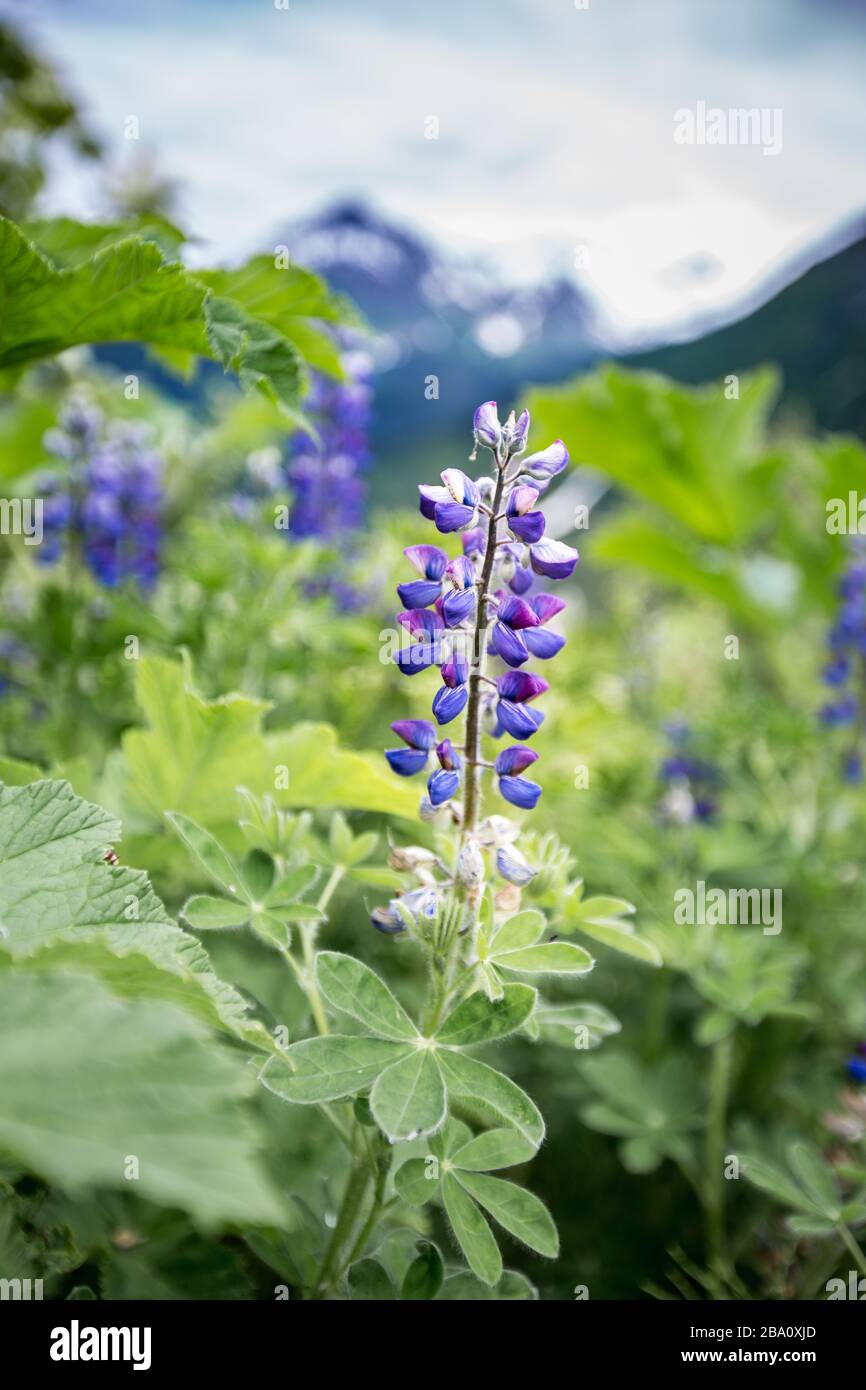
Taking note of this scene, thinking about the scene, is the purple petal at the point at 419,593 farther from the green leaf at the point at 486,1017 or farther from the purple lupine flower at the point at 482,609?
the green leaf at the point at 486,1017

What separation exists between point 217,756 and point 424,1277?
1.83 feet

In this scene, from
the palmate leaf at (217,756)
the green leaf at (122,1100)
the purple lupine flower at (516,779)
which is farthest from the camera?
the palmate leaf at (217,756)

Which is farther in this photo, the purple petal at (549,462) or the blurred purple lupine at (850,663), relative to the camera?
the blurred purple lupine at (850,663)

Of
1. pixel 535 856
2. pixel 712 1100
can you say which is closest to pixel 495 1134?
pixel 535 856

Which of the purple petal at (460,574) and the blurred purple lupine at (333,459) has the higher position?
the blurred purple lupine at (333,459)

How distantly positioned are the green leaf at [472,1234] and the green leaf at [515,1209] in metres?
0.01

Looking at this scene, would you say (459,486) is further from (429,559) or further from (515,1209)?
(515,1209)

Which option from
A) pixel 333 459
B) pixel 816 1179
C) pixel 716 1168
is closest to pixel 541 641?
pixel 816 1179

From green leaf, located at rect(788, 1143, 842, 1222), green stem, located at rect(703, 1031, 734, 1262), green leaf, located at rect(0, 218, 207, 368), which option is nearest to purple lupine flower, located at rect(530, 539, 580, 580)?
green leaf, located at rect(0, 218, 207, 368)

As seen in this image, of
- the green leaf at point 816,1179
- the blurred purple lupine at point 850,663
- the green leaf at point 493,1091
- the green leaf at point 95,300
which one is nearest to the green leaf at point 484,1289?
the green leaf at point 493,1091

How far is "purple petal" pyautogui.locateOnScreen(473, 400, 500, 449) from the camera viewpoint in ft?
2.73

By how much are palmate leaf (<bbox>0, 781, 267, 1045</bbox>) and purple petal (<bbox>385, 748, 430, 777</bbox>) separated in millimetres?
228

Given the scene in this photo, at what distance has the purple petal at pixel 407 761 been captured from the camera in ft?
2.92

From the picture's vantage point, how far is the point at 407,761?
895 mm
